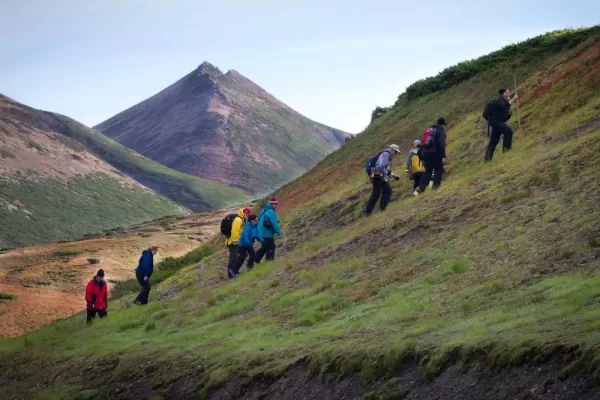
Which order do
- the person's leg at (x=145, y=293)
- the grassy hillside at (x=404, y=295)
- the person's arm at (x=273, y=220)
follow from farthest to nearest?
1. the person's leg at (x=145, y=293)
2. the person's arm at (x=273, y=220)
3. the grassy hillside at (x=404, y=295)

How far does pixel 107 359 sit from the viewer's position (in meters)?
18.6

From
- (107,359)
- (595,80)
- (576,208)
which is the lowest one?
(107,359)

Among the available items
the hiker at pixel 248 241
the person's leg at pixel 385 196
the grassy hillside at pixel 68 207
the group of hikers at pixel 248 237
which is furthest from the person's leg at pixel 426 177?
the grassy hillside at pixel 68 207

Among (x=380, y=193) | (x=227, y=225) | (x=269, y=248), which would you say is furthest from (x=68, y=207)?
(x=380, y=193)

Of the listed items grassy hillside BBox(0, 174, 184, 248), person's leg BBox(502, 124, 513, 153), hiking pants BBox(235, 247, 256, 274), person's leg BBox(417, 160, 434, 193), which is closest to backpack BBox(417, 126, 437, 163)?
person's leg BBox(417, 160, 434, 193)

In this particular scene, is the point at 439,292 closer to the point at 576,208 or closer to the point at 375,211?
the point at 576,208

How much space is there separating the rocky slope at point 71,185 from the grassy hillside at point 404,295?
83.4 m

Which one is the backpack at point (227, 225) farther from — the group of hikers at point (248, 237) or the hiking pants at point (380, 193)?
the hiking pants at point (380, 193)

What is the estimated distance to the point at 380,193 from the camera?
84.5ft

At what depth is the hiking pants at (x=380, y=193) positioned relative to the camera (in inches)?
996

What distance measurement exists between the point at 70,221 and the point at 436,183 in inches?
3911

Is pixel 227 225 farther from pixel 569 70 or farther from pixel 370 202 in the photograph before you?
pixel 569 70

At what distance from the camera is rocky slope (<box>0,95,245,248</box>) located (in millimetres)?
115375

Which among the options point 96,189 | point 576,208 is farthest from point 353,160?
point 96,189
